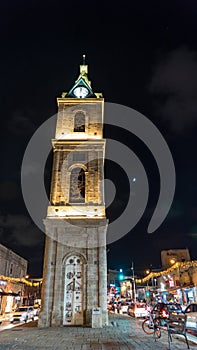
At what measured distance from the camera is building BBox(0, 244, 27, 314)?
36.8m

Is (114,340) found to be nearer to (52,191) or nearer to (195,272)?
(52,191)

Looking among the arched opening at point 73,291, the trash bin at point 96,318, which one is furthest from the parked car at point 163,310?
the arched opening at point 73,291

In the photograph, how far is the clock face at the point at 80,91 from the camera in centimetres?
3109

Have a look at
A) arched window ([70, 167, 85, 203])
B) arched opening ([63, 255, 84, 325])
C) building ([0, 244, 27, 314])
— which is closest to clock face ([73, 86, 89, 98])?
arched window ([70, 167, 85, 203])

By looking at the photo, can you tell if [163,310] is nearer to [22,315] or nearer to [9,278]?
[22,315]

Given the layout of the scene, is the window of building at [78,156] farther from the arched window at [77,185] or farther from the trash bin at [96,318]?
the trash bin at [96,318]

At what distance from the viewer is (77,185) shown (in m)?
23.5

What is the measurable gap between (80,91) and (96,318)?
24.4 metres

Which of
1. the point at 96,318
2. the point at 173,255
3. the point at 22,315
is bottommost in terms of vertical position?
the point at 22,315

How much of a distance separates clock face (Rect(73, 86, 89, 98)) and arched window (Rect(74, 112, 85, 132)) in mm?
4493

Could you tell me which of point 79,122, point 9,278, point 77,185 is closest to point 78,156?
point 77,185

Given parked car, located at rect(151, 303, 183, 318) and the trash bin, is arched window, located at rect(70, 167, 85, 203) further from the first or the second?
parked car, located at rect(151, 303, 183, 318)

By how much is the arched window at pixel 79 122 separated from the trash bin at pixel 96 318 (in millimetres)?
16600

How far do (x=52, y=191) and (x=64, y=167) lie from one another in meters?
2.60
